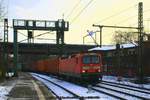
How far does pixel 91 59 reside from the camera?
38.5 metres

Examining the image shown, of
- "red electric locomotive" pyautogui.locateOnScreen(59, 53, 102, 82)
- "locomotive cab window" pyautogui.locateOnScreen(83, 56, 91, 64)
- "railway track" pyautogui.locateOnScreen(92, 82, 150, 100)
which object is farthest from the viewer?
"locomotive cab window" pyautogui.locateOnScreen(83, 56, 91, 64)

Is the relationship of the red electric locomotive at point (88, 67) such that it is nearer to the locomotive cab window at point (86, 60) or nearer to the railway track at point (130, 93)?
the locomotive cab window at point (86, 60)

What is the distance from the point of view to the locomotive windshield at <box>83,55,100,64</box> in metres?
38.1

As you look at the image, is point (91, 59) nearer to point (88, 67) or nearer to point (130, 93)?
point (88, 67)

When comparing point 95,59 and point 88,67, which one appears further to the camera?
point 95,59

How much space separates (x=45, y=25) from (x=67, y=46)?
4065cm

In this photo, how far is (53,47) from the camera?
96875 millimetres

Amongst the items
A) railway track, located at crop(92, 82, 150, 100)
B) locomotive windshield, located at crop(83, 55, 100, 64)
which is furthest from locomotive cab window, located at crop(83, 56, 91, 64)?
railway track, located at crop(92, 82, 150, 100)

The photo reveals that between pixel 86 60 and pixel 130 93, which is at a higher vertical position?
pixel 86 60

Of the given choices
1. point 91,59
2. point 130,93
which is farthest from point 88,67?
point 130,93

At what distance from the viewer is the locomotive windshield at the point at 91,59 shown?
38.1 m

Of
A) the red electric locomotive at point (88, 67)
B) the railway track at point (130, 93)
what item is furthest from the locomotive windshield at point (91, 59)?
the railway track at point (130, 93)

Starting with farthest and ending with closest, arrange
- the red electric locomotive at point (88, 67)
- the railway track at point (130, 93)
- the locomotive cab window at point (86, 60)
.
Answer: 1. the locomotive cab window at point (86, 60)
2. the red electric locomotive at point (88, 67)
3. the railway track at point (130, 93)

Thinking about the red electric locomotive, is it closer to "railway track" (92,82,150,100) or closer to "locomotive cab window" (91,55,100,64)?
"locomotive cab window" (91,55,100,64)
